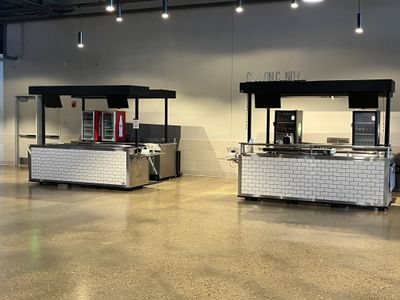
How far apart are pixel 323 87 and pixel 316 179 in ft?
5.35

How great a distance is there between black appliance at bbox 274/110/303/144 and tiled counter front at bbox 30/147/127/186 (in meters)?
3.20

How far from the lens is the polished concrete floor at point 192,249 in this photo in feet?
14.4

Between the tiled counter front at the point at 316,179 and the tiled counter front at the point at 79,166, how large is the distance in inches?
107

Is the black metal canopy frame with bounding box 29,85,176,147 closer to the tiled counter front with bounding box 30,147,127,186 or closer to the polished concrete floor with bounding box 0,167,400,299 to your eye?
the tiled counter front with bounding box 30,147,127,186

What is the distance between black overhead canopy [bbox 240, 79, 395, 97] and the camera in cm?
812

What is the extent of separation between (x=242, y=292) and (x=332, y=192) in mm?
4705

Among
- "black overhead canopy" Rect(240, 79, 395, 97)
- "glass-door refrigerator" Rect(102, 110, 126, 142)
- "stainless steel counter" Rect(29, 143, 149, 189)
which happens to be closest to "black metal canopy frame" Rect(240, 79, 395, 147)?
"black overhead canopy" Rect(240, 79, 395, 97)

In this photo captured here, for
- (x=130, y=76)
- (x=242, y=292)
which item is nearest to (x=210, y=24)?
Answer: (x=130, y=76)

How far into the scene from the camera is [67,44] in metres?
14.9

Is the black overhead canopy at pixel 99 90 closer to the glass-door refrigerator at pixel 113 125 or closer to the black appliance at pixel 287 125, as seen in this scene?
the glass-door refrigerator at pixel 113 125

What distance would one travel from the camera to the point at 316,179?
8.60 m

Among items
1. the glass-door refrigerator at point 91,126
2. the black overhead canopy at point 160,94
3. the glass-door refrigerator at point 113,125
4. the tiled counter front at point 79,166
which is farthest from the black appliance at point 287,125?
the glass-door refrigerator at point 91,126

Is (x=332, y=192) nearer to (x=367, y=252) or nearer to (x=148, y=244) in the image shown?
(x=367, y=252)

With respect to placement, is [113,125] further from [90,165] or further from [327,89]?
[327,89]
